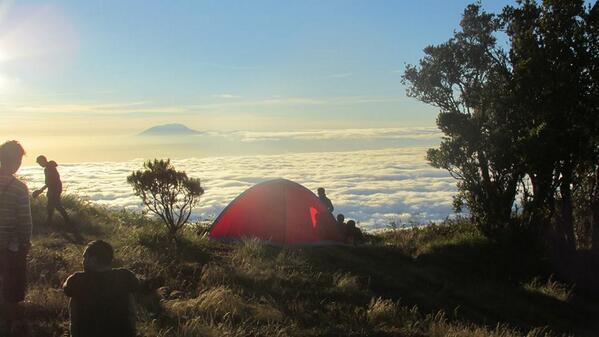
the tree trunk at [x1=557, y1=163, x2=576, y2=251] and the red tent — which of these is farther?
the red tent

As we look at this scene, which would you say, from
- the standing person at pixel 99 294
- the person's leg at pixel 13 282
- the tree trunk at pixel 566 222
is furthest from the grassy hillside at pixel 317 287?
the tree trunk at pixel 566 222

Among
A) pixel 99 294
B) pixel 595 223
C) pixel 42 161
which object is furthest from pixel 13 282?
pixel 595 223

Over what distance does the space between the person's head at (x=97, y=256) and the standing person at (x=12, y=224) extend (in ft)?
6.22

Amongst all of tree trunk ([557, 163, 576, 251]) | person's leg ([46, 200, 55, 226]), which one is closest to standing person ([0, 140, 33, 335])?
person's leg ([46, 200, 55, 226])

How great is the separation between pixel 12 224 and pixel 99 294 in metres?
2.04

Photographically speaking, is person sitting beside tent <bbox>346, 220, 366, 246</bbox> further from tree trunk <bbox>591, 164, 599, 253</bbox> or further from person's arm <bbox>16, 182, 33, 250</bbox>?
person's arm <bbox>16, 182, 33, 250</bbox>

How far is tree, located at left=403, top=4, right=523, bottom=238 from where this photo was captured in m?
13.8

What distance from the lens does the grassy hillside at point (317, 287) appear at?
7129mm

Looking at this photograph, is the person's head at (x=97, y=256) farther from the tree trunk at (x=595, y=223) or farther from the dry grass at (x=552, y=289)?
the tree trunk at (x=595, y=223)

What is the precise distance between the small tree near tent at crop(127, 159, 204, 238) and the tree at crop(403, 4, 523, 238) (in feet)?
21.7

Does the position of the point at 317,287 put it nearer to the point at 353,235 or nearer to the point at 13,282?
the point at 13,282

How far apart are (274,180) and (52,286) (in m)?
8.42

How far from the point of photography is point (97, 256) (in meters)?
4.39

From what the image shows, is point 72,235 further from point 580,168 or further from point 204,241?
point 580,168
